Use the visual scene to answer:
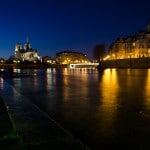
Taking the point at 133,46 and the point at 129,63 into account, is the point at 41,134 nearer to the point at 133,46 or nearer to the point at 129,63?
the point at 129,63

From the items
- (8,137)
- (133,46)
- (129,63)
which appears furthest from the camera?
(133,46)

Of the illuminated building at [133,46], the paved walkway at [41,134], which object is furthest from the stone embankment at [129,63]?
the paved walkway at [41,134]

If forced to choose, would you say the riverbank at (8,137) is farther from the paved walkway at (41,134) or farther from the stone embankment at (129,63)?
the stone embankment at (129,63)

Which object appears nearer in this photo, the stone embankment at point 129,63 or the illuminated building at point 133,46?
the stone embankment at point 129,63

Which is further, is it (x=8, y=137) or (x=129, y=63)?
(x=129, y=63)

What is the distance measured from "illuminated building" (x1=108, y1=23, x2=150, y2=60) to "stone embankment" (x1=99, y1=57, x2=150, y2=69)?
26.4 ft

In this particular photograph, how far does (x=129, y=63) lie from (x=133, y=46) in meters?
27.5

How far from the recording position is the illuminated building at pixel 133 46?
149 meters

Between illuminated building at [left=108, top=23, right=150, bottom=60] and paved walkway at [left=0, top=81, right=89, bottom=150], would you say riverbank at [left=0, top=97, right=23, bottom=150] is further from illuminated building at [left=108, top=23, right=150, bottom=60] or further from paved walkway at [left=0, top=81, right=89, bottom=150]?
illuminated building at [left=108, top=23, right=150, bottom=60]

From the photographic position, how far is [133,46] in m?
160

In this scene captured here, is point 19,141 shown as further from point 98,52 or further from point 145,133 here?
point 98,52

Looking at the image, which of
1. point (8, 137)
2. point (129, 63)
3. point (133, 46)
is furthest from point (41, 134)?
point (133, 46)

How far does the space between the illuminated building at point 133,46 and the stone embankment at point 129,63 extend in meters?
8.05

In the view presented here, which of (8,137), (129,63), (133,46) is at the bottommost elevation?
(8,137)
